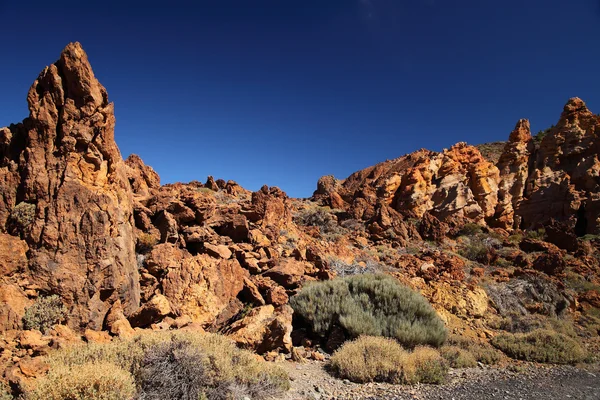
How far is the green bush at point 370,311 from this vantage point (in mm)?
7545

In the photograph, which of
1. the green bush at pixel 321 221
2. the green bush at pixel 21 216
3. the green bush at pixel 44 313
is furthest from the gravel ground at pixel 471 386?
the green bush at pixel 321 221

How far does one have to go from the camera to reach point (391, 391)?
529cm

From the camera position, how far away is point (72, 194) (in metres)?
6.46

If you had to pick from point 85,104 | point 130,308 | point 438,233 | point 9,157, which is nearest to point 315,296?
point 130,308

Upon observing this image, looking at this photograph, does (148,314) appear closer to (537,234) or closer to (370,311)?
(370,311)

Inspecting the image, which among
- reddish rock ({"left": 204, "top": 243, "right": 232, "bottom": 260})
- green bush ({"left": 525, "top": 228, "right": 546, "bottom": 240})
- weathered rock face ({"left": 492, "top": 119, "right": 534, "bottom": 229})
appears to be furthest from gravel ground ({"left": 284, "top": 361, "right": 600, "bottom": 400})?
weathered rock face ({"left": 492, "top": 119, "right": 534, "bottom": 229})

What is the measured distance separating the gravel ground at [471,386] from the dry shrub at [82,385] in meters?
2.26

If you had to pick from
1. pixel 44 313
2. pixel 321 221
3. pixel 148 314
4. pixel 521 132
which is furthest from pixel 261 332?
pixel 521 132

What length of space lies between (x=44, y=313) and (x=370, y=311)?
21.4 ft

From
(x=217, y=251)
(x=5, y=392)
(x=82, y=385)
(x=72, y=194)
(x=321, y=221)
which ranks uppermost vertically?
(x=321, y=221)

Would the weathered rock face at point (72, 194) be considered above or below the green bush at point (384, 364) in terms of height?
above

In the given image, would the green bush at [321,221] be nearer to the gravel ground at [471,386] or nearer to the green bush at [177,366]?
the gravel ground at [471,386]

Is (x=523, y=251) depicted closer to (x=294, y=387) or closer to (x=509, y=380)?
(x=509, y=380)

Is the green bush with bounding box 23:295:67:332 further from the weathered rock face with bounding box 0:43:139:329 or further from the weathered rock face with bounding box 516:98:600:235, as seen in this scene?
the weathered rock face with bounding box 516:98:600:235
